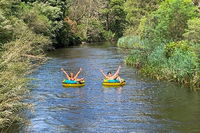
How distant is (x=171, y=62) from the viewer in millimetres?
27359

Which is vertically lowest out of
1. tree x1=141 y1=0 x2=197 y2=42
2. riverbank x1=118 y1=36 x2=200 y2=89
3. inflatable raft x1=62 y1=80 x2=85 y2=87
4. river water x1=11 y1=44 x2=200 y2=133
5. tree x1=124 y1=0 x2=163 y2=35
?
river water x1=11 y1=44 x2=200 y2=133

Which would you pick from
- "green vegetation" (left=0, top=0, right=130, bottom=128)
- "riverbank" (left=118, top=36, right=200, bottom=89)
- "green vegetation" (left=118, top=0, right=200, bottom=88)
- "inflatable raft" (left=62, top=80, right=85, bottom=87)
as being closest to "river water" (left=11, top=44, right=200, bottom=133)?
"inflatable raft" (left=62, top=80, right=85, bottom=87)

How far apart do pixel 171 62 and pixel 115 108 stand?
8.63 m

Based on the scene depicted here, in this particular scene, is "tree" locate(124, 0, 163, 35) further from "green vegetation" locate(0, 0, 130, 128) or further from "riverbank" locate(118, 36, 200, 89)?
"riverbank" locate(118, 36, 200, 89)

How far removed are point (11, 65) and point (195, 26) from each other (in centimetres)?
1611

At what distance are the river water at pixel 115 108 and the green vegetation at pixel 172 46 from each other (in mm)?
1094

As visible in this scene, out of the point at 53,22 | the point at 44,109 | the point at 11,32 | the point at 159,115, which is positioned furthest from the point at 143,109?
the point at 53,22

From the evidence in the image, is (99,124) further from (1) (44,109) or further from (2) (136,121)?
(1) (44,109)

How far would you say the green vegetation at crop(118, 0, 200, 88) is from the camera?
25547 mm

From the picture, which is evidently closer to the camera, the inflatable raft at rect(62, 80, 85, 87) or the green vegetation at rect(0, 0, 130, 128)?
the green vegetation at rect(0, 0, 130, 128)

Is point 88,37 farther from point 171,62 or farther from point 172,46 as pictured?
point 171,62

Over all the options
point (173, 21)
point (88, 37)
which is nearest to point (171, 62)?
point (173, 21)

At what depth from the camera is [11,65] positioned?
1508 cm

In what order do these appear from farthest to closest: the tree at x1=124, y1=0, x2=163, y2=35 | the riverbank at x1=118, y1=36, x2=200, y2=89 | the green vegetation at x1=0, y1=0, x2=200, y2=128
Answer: the tree at x1=124, y1=0, x2=163, y2=35 < the riverbank at x1=118, y1=36, x2=200, y2=89 < the green vegetation at x1=0, y1=0, x2=200, y2=128
